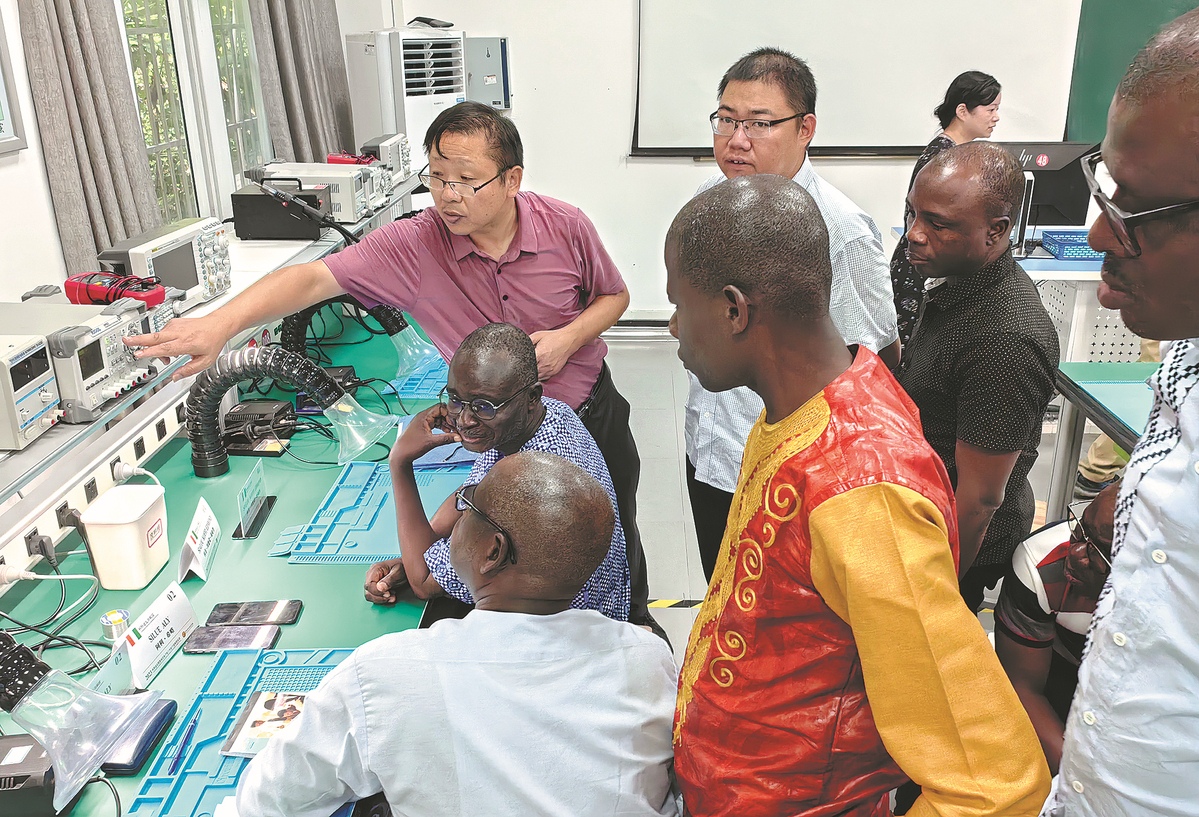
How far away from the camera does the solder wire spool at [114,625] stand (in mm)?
1498

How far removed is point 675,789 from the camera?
3.97 ft

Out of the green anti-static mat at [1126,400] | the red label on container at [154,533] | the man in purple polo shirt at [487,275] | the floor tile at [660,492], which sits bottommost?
the floor tile at [660,492]

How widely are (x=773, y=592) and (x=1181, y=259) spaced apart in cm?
46

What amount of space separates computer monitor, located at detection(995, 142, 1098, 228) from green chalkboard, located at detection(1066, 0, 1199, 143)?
3.03 feet

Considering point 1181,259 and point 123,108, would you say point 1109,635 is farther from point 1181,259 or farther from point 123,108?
point 123,108

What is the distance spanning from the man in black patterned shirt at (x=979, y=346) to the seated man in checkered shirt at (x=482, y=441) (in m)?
0.66

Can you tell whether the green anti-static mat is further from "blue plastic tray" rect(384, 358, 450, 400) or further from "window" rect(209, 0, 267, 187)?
"window" rect(209, 0, 267, 187)

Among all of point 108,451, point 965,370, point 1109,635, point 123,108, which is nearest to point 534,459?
point 1109,635

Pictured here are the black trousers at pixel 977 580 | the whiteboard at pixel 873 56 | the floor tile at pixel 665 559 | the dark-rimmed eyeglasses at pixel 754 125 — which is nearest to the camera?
the black trousers at pixel 977 580

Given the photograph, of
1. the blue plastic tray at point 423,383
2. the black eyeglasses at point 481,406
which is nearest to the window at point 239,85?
the blue plastic tray at point 423,383

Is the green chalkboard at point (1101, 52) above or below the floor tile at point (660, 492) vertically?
above

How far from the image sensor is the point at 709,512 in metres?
2.07

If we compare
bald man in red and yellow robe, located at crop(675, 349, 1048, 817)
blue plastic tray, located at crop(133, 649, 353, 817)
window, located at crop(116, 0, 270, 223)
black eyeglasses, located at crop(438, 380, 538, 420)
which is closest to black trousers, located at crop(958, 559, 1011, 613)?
bald man in red and yellow robe, located at crop(675, 349, 1048, 817)

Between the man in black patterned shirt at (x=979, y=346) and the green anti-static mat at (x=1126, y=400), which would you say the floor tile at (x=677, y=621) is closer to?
the man in black patterned shirt at (x=979, y=346)
